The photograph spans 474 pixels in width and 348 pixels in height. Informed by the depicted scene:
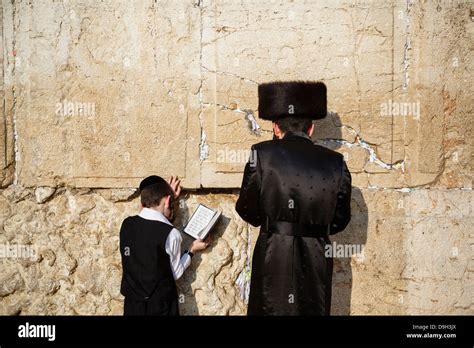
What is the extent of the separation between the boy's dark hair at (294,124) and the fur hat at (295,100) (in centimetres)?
2

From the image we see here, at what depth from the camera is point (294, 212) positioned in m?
2.90

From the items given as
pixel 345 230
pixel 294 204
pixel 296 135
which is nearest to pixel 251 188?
pixel 294 204

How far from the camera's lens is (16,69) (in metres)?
3.66

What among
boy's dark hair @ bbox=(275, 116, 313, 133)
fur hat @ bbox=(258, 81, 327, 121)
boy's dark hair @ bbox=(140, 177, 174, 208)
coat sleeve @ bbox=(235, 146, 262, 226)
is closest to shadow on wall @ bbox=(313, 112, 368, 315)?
fur hat @ bbox=(258, 81, 327, 121)

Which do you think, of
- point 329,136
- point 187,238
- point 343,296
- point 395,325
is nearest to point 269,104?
point 329,136

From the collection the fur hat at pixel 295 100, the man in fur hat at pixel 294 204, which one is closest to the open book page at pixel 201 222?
the man in fur hat at pixel 294 204

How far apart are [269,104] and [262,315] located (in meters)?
1.33

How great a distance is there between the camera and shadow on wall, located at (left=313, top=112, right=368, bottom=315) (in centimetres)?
361

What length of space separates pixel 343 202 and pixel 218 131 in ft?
3.75

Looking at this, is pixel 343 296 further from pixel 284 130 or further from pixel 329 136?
pixel 284 130

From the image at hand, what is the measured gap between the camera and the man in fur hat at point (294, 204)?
2.88 meters

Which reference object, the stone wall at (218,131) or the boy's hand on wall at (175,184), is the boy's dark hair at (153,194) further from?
the stone wall at (218,131)

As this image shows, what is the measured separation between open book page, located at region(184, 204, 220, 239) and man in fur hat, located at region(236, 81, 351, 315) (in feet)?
1.82

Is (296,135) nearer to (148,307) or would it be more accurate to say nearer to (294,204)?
(294,204)
